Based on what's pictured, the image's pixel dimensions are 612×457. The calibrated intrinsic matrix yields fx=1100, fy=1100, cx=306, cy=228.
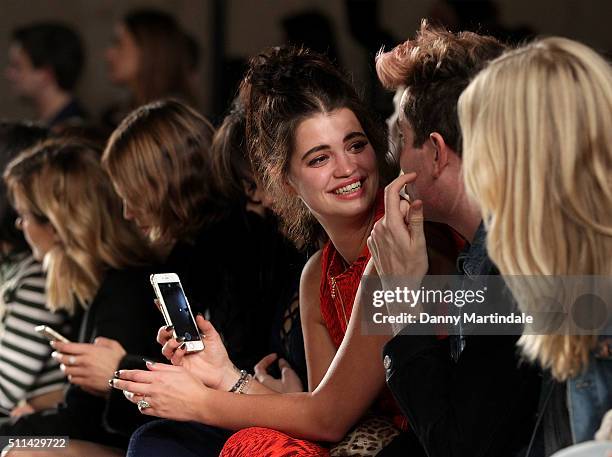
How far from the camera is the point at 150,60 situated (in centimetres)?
562

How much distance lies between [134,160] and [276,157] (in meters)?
0.73

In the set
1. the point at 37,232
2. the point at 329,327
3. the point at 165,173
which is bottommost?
the point at 329,327

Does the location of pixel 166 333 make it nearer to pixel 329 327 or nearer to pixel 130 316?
pixel 329 327

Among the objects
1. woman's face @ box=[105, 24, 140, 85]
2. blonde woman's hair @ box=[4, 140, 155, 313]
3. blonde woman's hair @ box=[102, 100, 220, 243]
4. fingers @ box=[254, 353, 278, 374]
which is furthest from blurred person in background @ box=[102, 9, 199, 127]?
fingers @ box=[254, 353, 278, 374]

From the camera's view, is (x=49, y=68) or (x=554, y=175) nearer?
(x=554, y=175)

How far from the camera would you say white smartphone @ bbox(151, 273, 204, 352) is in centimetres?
250

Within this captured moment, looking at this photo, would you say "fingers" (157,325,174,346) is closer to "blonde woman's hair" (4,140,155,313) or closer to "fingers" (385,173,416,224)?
"fingers" (385,173,416,224)

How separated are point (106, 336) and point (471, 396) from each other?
4.69 feet

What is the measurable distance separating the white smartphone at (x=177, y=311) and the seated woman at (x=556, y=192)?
2.94 feet

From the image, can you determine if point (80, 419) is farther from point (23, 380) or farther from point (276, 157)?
point (276, 157)

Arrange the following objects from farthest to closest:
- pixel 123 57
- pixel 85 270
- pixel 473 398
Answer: pixel 123 57 < pixel 85 270 < pixel 473 398

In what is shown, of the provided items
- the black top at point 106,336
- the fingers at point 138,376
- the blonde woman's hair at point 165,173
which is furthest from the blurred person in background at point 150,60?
the fingers at point 138,376

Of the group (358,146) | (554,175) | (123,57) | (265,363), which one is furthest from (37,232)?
(123,57)

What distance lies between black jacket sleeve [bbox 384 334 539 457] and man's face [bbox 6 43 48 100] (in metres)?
4.49
